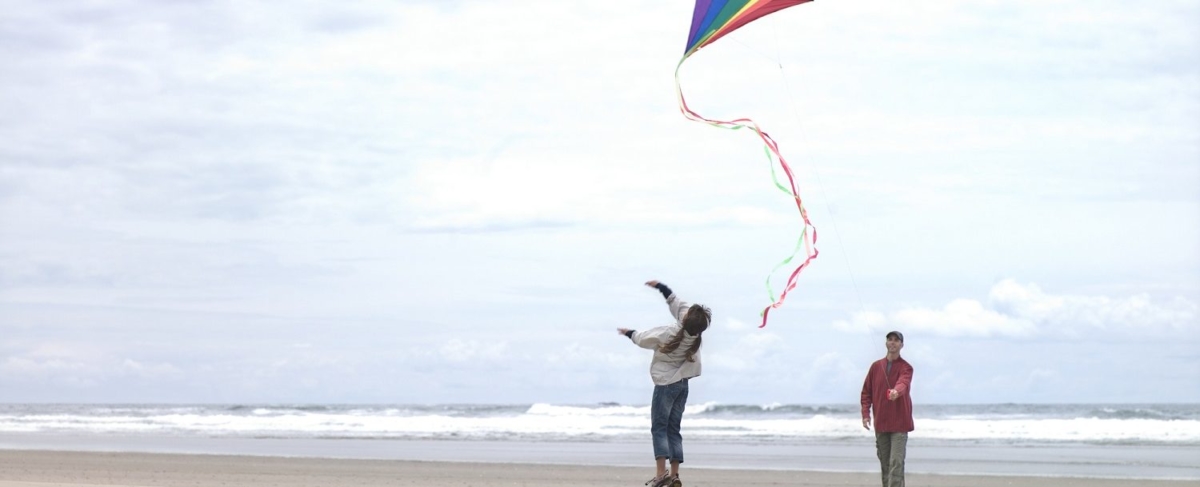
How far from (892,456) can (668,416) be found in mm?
1589

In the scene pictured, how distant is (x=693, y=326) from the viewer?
7117 millimetres

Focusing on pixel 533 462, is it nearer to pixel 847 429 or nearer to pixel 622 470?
pixel 622 470

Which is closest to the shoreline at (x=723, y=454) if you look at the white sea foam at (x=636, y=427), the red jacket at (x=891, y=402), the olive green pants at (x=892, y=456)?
the white sea foam at (x=636, y=427)

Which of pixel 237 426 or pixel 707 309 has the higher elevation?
pixel 707 309

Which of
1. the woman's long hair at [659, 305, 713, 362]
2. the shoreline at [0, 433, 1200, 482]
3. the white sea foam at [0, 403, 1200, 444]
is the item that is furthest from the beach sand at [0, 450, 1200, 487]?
the white sea foam at [0, 403, 1200, 444]

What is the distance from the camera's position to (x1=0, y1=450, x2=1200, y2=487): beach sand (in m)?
11.8

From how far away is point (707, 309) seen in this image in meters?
7.20

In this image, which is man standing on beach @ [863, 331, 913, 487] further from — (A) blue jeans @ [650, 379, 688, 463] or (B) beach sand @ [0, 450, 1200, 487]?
(B) beach sand @ [0, 450, 1200, 487]

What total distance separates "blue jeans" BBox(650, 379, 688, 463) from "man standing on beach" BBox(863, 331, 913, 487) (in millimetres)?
1256

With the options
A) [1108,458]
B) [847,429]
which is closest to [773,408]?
[847,429]

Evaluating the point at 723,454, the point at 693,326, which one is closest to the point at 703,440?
the point at 723,454

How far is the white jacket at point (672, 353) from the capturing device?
7.24m

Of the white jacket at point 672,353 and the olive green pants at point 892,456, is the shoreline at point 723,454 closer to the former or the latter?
the olive green pants at point 892,456

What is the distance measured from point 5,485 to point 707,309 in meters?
6.13
